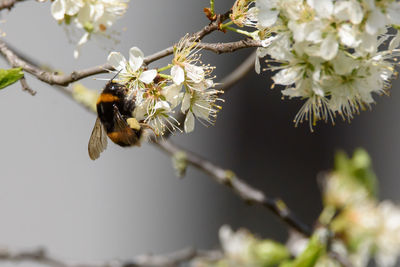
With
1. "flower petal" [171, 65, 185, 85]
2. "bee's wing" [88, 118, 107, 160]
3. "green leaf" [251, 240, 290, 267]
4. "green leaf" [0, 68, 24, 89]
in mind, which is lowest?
"green leaf" [251, 240, 290, 267]

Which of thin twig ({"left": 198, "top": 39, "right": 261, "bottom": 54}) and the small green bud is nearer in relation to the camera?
thin twig ({"left": 198, "top": 39, "right": 261, "bottom": 54})

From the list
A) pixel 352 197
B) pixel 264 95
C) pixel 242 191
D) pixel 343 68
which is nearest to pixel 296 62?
pixel 343 68

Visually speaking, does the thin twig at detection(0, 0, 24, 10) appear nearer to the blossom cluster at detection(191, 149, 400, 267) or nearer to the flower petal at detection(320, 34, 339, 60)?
the flower petal at detection(320, 34, 339, 60)

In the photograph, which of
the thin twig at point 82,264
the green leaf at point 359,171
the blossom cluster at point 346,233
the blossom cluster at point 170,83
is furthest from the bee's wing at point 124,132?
the green leaf at point 359,171

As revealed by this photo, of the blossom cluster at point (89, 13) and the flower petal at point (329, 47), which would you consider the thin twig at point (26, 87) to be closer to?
the blossom cluster at point (89, 13)

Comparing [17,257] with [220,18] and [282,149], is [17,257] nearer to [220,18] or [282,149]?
[220,18]

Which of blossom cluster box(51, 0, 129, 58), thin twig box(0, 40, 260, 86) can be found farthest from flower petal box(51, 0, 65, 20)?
thin twig box(0, 40, 260, 86)
